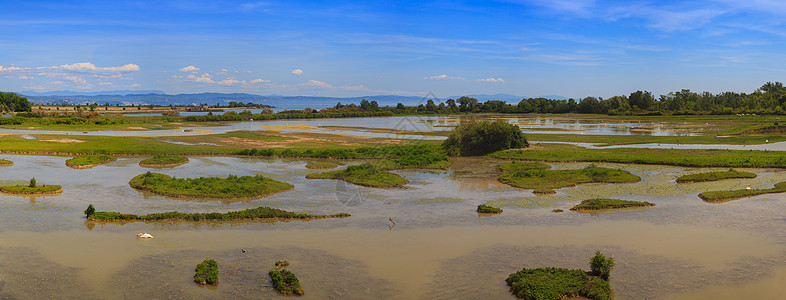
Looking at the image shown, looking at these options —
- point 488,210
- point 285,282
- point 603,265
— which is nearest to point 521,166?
point 488,210

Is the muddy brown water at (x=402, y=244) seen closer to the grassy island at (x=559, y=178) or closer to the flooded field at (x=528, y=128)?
the grassy island at (x=559, y=178)

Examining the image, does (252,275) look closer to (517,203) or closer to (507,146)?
(517,203)

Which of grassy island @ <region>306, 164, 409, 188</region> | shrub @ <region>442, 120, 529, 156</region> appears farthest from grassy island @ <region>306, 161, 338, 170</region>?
shrub @ <region>442, 120, 529, 156</region>

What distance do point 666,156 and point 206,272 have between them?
31.0 metres

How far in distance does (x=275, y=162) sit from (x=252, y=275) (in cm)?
2371

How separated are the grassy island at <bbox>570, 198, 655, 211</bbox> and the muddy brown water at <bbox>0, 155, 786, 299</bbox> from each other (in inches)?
24.5

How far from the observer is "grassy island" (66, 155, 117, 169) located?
34125 mm

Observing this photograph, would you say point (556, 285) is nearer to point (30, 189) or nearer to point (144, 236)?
point (144, 236)

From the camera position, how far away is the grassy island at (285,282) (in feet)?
41.4

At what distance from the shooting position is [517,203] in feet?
73.7

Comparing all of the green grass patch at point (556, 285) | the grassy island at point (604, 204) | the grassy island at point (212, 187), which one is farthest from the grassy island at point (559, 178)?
the green grass patch at point (556, 285)

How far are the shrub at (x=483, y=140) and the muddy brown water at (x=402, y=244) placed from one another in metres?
13.7

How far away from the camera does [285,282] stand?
1305 centimetres

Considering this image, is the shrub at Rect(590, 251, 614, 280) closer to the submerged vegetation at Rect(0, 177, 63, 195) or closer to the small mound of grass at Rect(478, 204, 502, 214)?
the small mound of grass at Rect(478, 204, 502, 214)
